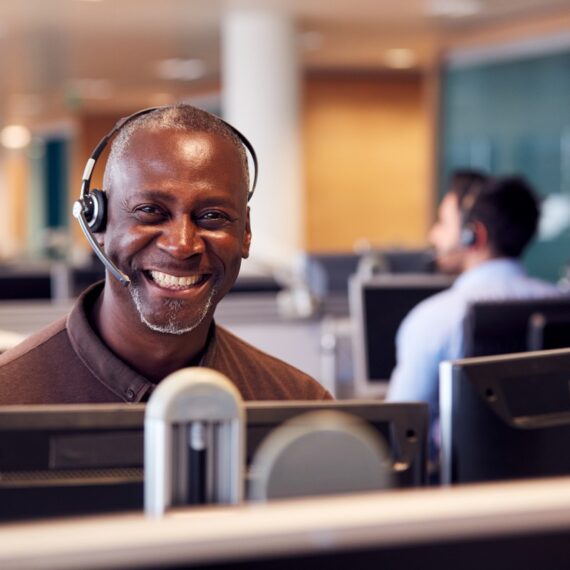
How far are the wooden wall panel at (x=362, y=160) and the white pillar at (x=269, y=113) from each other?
3.07 m

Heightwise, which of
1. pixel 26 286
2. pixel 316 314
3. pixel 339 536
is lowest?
pixel 316 314

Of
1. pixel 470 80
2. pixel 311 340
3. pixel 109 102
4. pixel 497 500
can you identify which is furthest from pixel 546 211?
pixel 497 500

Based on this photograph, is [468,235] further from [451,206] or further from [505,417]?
[505,417]

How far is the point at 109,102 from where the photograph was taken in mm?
14961

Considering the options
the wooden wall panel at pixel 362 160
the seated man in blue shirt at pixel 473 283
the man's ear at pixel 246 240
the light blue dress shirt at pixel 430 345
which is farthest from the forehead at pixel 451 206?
the wooden wall panel at pixel 362 160

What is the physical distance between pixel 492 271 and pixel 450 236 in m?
0.54

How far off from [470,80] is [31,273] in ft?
18.7

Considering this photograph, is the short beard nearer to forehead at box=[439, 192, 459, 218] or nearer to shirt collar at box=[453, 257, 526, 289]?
shirt collar at box=[453, 257, 526, 289]

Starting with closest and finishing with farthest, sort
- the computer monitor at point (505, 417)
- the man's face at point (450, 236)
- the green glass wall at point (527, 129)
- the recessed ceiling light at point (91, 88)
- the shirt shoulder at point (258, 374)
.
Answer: the computer monitor at point (505, 417) < the shirt shoulder at point (258, 374) < the man's face at point (450, 236) < the green glass wall at point (527, 129) < the recessed ceiling light at point (91, 88)

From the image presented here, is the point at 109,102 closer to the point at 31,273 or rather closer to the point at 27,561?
the point at 31,273

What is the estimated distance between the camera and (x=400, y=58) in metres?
10.3

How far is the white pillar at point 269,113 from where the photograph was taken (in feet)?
26.2

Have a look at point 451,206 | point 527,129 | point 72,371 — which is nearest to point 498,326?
point 451,206

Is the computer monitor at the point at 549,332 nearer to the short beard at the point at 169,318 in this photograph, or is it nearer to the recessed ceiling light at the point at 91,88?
the short beard at the point at 169,318
